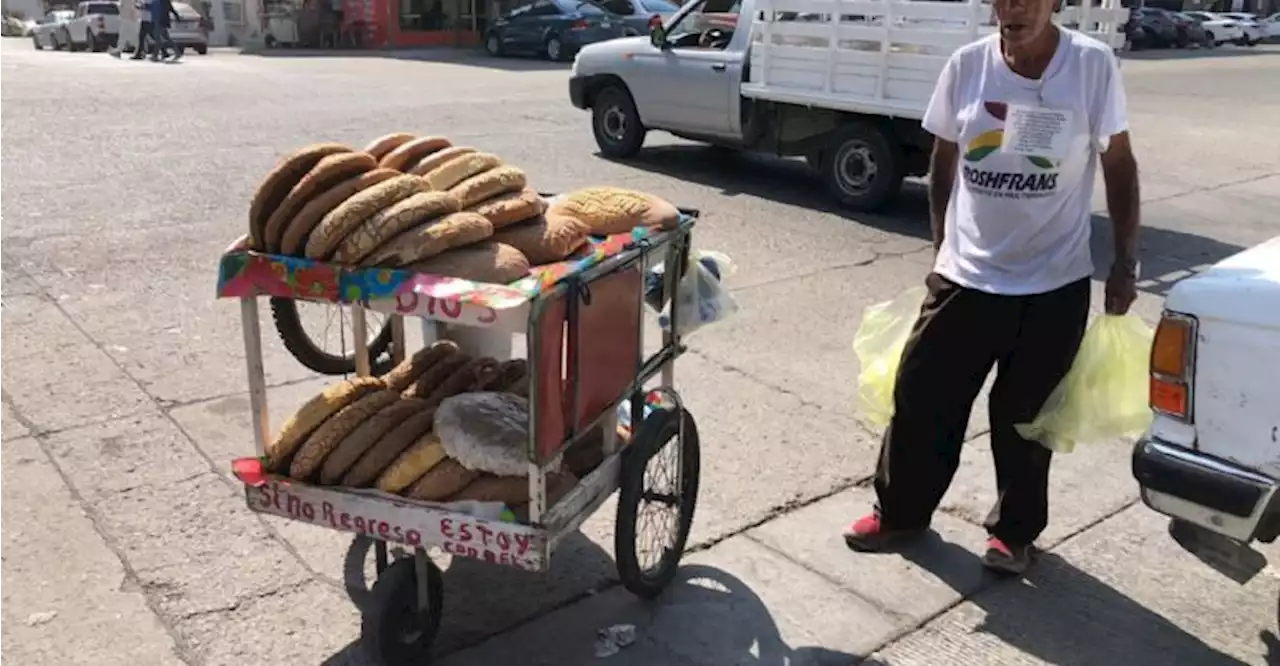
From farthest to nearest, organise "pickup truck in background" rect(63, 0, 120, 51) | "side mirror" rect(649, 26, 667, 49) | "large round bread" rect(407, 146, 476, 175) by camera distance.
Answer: "pickup truck in background" rect(63, 0, 120, 51)
"side mirror" rect(649, 26, 667, 49)
"large round bread" rect(407, 146, 476, 175)

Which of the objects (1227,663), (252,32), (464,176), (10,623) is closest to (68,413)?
(10,623)

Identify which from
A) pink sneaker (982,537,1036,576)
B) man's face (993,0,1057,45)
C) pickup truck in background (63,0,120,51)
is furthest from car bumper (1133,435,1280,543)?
pickup truck in background (63,0,120,51)

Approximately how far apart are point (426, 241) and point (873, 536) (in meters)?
1.90

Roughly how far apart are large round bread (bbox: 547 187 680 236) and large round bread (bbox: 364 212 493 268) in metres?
0.47

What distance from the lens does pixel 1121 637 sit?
132 inches

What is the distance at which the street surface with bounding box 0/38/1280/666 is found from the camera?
10.7 ft

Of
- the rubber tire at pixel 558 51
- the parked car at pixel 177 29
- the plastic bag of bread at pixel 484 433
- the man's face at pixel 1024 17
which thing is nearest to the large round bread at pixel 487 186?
the plastic bag of bread at pixel 484 433

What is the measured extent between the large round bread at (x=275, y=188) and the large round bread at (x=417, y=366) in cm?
63

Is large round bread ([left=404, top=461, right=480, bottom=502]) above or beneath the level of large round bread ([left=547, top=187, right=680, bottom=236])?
beneath

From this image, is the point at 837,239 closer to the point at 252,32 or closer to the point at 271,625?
the point at 271,625

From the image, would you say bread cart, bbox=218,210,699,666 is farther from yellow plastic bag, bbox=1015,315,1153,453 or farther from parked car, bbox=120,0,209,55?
parked car, bbox=120,0,209,55

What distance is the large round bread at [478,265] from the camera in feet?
8.95

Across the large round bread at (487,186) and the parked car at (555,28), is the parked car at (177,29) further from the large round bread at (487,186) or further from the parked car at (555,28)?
the large round bread at (487,186)

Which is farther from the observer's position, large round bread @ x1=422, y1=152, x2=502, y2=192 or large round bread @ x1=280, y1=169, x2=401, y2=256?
large round bread @ x1=422, y1=152, x2=502, y2=192
